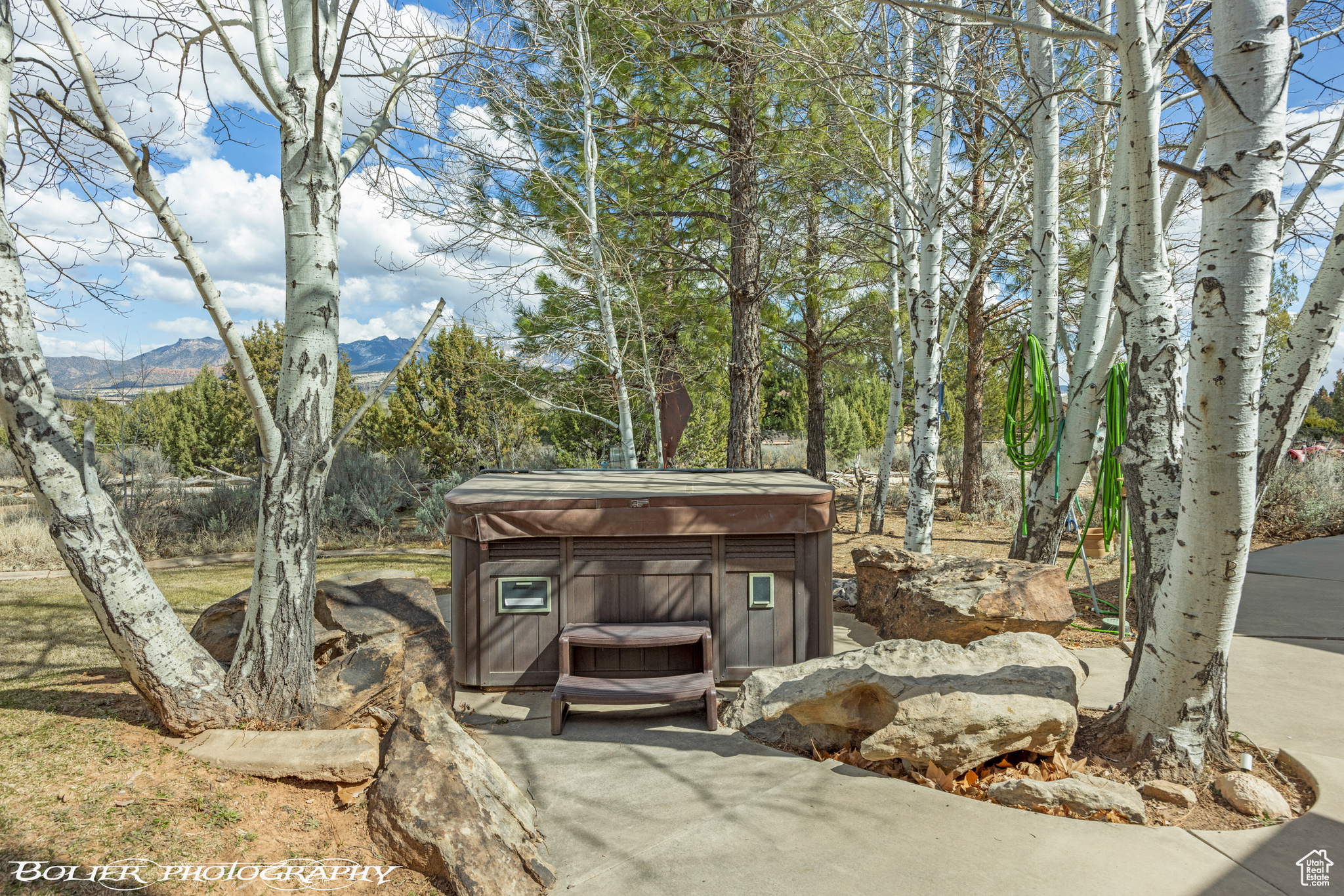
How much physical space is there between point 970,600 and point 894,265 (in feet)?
13.2

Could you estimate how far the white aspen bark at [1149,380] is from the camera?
3672mm

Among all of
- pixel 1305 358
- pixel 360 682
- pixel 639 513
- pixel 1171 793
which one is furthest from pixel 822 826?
pixel 1305 358

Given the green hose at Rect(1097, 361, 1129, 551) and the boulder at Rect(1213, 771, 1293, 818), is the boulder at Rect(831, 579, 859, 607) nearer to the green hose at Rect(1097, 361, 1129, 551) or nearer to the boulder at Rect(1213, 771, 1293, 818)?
the green hose at Rect(1097, 361, 1129, 551)

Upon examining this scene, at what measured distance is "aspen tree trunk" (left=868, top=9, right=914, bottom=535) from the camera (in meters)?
7.36

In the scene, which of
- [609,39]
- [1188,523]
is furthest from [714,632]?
[609,39]

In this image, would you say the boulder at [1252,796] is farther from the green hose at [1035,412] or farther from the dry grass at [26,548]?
the dry grass at [26,548]

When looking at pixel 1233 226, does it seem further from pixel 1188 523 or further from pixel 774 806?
pixel 774 806

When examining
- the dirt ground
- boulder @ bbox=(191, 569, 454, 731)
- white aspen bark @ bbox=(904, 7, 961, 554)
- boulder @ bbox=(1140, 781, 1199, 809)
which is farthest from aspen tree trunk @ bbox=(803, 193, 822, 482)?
boulder @ bbox=(1140, 781, 1199, 809)

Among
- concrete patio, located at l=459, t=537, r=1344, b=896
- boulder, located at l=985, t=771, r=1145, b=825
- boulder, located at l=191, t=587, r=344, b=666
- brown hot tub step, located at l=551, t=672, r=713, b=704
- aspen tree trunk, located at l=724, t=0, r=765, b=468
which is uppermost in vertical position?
aspen tree trunk, located at l=724, t=0, r=765, b=468

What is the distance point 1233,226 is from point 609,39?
8.24 m

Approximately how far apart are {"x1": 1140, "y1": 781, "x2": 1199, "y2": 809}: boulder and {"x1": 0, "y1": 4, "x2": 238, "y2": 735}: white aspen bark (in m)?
4.00

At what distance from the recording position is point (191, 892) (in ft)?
7.20

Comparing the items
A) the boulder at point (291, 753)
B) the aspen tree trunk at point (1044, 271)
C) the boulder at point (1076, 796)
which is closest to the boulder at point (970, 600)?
the aspen tree trunk at point (1044, 271)

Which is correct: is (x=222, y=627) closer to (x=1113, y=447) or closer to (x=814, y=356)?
(x=1113, y=447)
